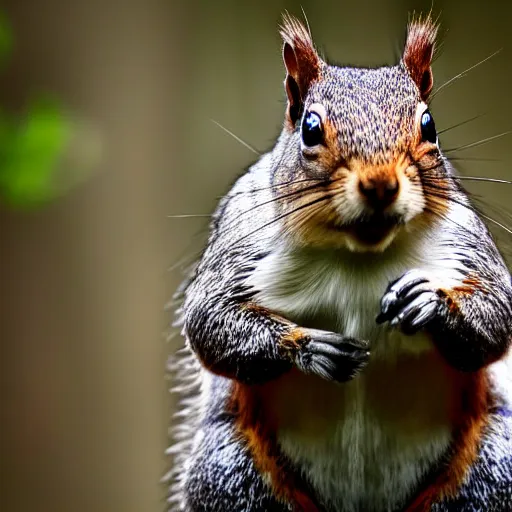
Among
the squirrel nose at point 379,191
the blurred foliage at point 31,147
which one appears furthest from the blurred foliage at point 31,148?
the squirrel nose at point 379,191

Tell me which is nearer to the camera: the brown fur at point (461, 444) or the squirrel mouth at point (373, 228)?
the squirrel mouth at point (373, 228)

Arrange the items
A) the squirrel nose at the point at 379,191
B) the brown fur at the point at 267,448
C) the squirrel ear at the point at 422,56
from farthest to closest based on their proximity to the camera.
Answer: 1. the brown fur at the point at 267,448
2. the squirrel ear at the point at 422,56
3. the squirrel nose at the point at 379,191

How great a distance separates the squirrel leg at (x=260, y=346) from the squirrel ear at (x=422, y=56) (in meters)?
0.28

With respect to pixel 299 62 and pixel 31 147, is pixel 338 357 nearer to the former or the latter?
pixel 299 62

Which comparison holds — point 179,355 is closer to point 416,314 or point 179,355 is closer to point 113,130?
point 416,314

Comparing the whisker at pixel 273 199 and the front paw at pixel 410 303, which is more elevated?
the whisker at pixel 273 199

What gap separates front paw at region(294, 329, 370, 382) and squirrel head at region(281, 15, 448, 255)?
0.10m

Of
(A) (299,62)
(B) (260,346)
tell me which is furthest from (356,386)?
(A) (299,62)

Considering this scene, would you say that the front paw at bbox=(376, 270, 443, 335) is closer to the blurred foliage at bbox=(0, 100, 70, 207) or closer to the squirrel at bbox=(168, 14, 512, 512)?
the squirrel at bbox=(168, 14, 512, 512)

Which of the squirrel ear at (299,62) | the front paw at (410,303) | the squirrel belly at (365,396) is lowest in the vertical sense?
the squirrel belly at (365,396)

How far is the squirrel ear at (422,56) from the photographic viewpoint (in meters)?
1.07

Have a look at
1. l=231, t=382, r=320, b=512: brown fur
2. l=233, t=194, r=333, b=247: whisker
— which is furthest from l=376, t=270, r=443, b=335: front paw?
l=231, t=382, r=320, b=512: brown fur

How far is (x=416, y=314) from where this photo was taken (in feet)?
3.30

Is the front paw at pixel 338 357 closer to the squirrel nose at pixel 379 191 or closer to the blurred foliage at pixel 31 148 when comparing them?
the squirrel nose at pixel 379 191
